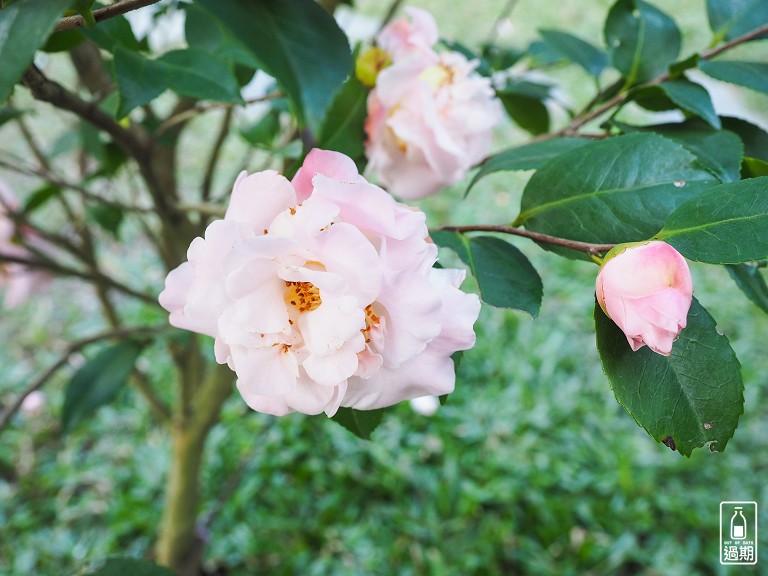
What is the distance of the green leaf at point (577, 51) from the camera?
628mm

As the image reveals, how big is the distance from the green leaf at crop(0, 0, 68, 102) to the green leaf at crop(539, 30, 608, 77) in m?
0.49

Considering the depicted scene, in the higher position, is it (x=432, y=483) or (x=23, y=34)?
(x=23, y=34)

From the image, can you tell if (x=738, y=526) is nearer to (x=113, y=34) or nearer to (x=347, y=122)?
(x=347, y=122)

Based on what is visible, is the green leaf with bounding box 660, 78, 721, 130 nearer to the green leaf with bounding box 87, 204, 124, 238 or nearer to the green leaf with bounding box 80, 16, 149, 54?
the green leaf with bounding box 80, 16, 149, 54

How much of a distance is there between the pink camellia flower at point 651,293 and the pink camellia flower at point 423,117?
0.24 m

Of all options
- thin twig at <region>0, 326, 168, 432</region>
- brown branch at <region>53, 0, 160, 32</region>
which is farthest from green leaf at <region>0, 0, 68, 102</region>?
thin twig at <region>0, 326, 168, 432</region>

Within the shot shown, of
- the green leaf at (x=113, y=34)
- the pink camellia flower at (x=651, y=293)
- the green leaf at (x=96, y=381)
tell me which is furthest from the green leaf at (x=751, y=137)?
the green leaf at (x=96, y=381)

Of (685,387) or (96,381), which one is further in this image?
(96,381)

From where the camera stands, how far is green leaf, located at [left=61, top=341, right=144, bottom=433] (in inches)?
33.6

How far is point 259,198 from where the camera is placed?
326mm

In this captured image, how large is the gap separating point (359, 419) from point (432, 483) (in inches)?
50.0

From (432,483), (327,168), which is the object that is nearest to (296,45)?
(327,168)

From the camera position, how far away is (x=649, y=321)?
0.97 feet

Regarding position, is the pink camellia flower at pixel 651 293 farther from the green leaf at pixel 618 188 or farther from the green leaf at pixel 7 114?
the green leaf at pixel 7 114
